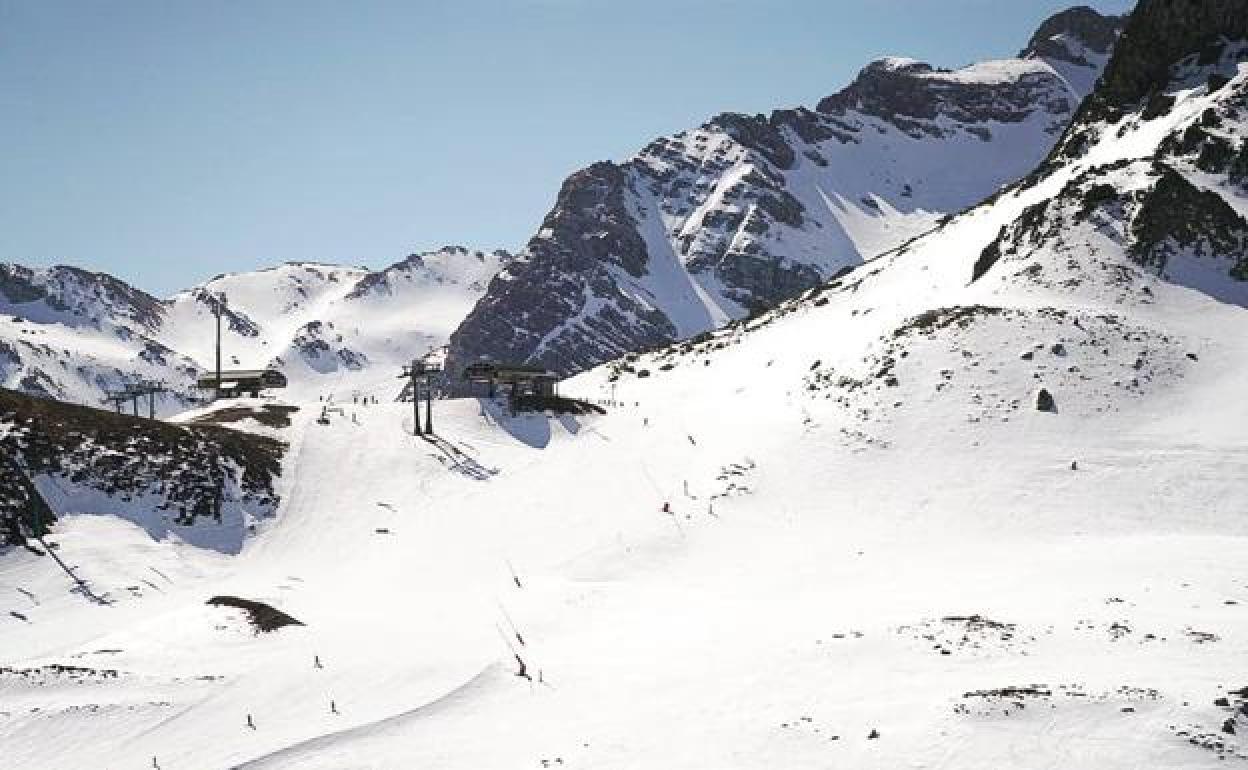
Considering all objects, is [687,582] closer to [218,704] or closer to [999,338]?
[218,704]

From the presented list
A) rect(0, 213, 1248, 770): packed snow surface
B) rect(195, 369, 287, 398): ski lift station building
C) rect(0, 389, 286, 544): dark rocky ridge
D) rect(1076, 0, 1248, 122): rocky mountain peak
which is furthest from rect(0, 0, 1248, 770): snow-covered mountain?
rect(195, 369, 287, 398): ski lift station building

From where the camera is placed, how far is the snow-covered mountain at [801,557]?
17172mm

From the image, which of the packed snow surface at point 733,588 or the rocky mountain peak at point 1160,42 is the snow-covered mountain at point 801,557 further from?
the rocky mountain peak at point 1160,42

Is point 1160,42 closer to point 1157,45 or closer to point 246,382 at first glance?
point 1157,45

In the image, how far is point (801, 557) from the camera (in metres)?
33.0

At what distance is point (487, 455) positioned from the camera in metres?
57.1

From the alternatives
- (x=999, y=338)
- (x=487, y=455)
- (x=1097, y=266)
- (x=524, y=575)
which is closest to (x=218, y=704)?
(x=524, y=575)

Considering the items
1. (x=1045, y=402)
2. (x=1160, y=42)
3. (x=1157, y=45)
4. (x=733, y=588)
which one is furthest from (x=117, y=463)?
(x=1160, y=42)

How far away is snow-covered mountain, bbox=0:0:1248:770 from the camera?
17172mm

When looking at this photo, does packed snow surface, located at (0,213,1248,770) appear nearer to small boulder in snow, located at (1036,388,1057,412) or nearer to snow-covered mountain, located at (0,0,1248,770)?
snow-covered mountain, located at (0,0,1248,770)

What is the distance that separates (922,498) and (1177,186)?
106 feet

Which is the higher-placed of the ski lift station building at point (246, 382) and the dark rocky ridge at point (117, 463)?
the ski lift station building at point (246, 382)

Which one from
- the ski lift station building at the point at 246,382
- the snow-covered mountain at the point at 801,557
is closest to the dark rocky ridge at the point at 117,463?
the snow-covered mountain at the point at 801,557

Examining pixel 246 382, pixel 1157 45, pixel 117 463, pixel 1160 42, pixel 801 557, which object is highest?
pixel 1160 42
